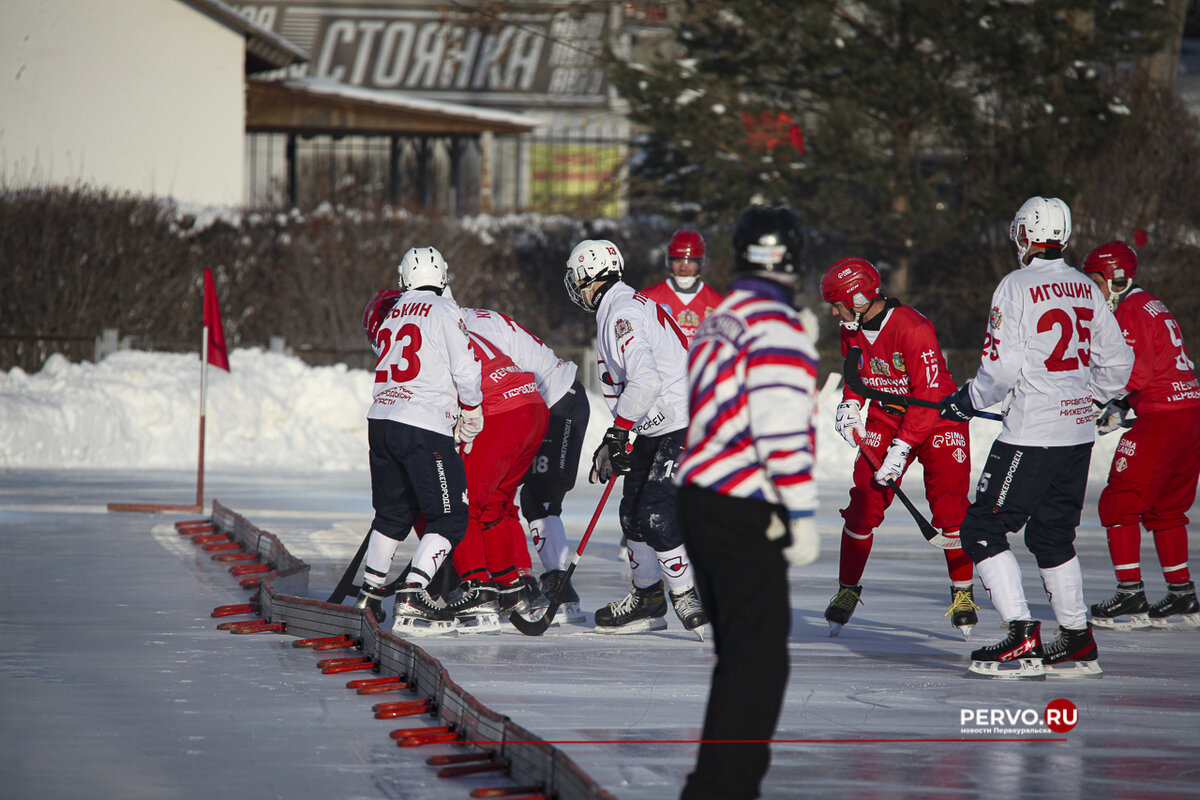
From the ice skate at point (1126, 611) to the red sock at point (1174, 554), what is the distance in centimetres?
20

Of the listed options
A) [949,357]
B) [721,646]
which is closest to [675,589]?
[721,646]

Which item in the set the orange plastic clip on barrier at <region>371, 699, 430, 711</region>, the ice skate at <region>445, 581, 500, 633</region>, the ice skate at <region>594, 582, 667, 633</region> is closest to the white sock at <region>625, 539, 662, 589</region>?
the ice skate at <region>594, 582, 667, 633</region>

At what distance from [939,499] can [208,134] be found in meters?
21.3

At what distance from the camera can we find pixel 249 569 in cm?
815

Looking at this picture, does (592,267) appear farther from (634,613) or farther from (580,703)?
(580,703)

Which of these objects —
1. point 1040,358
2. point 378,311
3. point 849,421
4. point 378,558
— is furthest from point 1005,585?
point 378,311

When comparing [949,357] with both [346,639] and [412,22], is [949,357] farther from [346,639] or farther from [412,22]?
[412,22]

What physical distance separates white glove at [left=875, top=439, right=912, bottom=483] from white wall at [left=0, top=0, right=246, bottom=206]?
2009 cm

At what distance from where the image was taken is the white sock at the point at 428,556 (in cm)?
637

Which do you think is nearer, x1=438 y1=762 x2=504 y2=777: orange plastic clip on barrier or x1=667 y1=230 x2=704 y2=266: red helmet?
x1=438 y1=762 x2=504 y2=777: orange plastic clip on barrier

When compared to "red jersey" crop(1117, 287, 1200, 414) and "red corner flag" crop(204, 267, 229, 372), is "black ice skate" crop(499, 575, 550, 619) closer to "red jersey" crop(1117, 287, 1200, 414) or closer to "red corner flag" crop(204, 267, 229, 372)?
"red jersey" crop(1117, 287, 1200, 414)

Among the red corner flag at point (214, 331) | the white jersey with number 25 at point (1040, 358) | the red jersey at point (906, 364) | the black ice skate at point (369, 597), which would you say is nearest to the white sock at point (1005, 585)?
the white jersey with number 25 at point (1040, 358)

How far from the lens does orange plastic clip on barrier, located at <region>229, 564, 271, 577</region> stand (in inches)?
318

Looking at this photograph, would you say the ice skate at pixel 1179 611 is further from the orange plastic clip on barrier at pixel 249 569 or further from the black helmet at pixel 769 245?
the orange plastic clip on barrier at pixel 249 569
